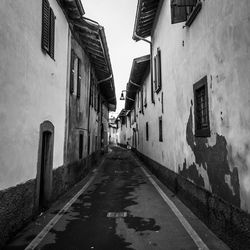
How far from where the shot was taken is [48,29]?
684cm

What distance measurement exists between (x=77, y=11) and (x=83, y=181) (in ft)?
23.5

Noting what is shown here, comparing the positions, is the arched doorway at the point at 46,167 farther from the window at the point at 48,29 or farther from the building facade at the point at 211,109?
the building facade at the point at 211,109

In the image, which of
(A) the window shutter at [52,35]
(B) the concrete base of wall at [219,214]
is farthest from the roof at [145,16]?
(B) the concrete base of wall at [219,214]

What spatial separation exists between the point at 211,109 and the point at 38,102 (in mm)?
4129

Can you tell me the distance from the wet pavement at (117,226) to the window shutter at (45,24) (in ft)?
14.6

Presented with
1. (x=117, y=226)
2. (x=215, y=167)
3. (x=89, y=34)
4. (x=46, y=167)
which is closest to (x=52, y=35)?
(x=89, y=34)

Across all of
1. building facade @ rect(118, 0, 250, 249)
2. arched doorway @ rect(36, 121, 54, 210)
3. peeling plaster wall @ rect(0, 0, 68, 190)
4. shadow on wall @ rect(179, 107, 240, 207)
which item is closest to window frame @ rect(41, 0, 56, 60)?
peeling plaster wall @ rect(0, 0, 68, 190)

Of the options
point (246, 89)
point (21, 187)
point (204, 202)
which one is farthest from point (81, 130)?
point (246, 89)

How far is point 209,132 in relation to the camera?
16.9 ft

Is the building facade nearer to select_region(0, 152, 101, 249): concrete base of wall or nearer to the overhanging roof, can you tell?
the overhanging roof

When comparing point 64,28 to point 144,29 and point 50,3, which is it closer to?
point 50,3

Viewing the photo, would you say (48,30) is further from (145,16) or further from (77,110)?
(145,16)

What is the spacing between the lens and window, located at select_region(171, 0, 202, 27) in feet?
19.2

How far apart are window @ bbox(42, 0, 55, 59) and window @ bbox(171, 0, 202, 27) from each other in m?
3.41
